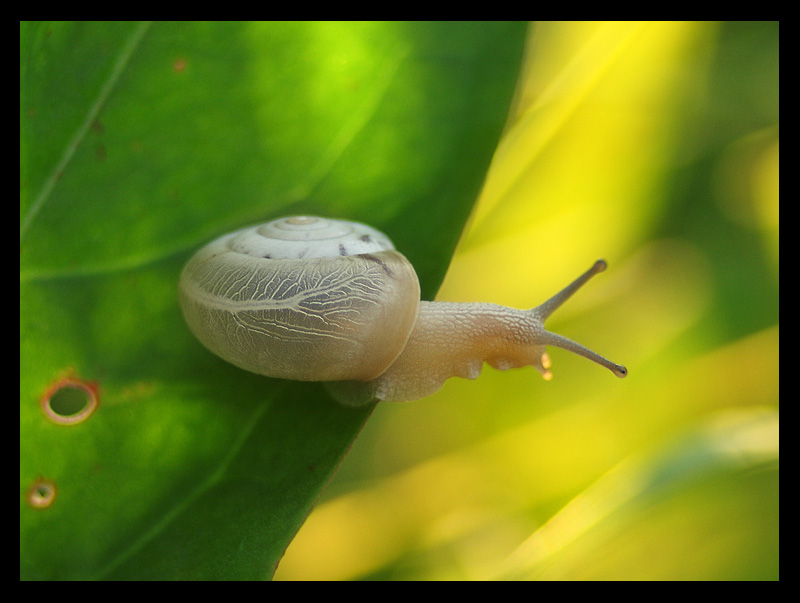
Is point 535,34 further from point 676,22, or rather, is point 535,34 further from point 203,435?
point 203,435

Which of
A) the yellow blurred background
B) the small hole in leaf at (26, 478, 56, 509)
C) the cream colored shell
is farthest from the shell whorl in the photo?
the small hole in leaf at (26, 478, 56, 509)

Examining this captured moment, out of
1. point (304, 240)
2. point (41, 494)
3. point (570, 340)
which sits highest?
point (304, 240)

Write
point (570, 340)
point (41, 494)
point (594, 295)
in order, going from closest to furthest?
point (41, 494), point (570, 340), point (594, 295)

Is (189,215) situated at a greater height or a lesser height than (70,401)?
greater

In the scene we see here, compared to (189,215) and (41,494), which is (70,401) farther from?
(189,215)

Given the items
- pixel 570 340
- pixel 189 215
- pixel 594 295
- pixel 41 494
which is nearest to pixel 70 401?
pixel 41 494

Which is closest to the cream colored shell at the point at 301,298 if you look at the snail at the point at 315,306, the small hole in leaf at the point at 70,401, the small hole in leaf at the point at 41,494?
the snail at the point at 315,306
